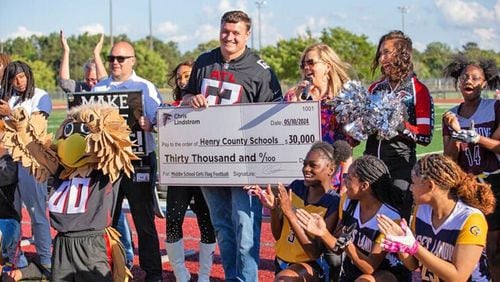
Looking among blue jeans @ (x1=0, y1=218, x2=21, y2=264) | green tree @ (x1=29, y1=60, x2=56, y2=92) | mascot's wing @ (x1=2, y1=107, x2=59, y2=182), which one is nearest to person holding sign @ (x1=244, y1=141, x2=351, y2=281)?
mascot's wing @ (x1=2, y1=107, x2=59, y2=182)

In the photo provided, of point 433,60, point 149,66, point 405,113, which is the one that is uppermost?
point 433,60

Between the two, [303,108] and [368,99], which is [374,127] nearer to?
[368,99]

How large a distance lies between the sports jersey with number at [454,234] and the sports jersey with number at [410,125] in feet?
2.82

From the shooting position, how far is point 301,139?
5.27m

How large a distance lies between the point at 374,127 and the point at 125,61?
2395 millimetres

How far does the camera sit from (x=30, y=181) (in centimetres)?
686

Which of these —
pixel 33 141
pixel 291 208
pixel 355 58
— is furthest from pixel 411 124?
pixel 355 58

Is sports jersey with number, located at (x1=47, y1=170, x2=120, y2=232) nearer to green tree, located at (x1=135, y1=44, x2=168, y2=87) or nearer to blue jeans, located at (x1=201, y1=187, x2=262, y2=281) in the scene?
blue jeans, located at (x1=201, y1=187, x2=262, y2=281)

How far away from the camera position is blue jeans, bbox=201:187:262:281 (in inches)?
215

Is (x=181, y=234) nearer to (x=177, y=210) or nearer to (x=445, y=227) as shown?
(x=177, y=210)

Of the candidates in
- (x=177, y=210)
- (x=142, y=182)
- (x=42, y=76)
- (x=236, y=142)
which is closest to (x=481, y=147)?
(x=236, y=142)

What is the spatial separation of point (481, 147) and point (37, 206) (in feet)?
13.5

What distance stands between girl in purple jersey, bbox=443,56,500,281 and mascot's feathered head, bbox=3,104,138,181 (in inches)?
88.1

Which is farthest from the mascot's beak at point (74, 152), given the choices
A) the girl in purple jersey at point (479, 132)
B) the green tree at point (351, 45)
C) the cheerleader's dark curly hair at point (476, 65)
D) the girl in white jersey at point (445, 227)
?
the green tree at point (351, 45)
